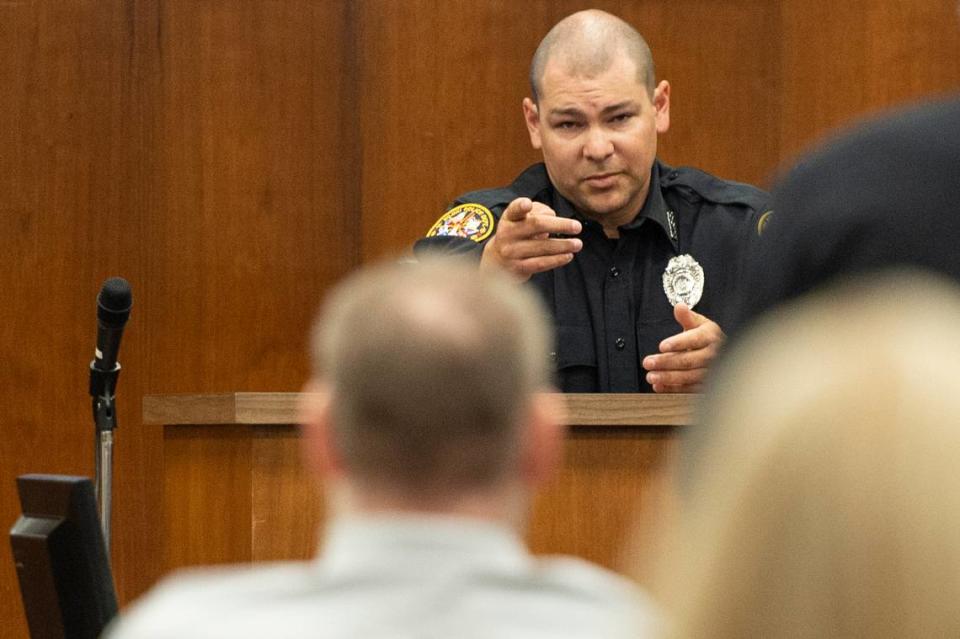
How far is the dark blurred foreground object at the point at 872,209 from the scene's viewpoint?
1.22m

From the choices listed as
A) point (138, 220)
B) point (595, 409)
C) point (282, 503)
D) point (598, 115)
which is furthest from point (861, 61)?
point (282, 503)

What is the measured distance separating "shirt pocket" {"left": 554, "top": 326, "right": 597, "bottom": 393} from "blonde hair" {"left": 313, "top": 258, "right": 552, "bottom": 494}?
8.95 ft

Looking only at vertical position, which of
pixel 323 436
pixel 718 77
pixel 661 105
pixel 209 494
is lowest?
pixel 209 494

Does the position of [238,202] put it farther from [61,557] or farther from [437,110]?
[61,557]

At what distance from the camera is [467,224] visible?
409 cm

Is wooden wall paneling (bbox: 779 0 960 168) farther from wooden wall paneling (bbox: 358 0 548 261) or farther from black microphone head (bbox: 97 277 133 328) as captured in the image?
black microphone head (bbox: 97 277 133 328)

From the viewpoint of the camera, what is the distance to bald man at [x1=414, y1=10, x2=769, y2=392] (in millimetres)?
3971

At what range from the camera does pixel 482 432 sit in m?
1.15

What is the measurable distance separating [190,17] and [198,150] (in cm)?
40

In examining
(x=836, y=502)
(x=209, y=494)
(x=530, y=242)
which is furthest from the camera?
(x=530, y=242)

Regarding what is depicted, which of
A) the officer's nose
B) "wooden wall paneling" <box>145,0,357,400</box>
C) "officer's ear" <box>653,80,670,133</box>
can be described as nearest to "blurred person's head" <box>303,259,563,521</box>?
the officer's nose

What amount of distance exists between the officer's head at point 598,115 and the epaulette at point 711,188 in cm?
13

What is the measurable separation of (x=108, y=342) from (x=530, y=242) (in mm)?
878

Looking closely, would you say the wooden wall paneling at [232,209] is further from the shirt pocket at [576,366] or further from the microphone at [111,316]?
the microphone at [111,316]
